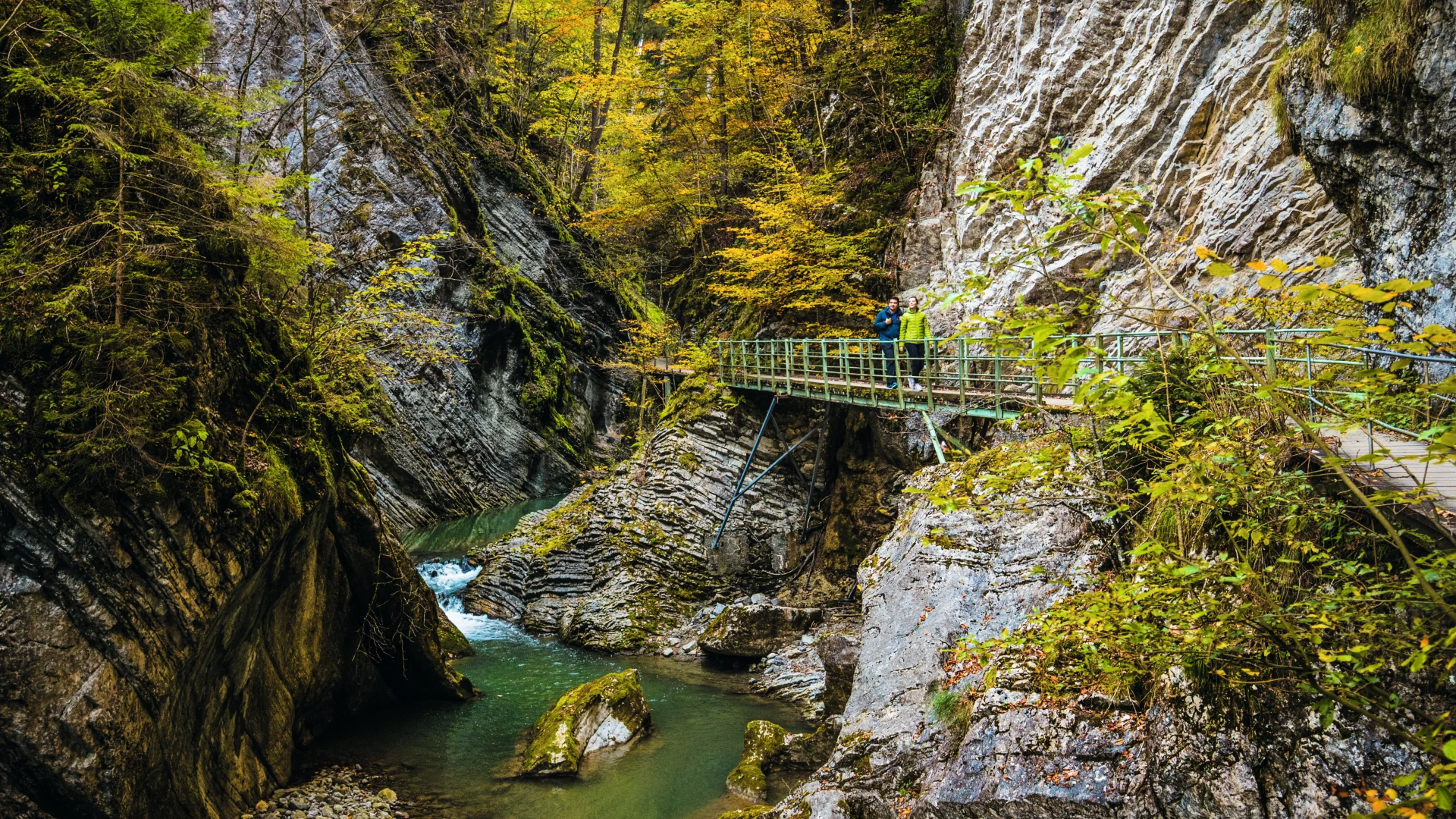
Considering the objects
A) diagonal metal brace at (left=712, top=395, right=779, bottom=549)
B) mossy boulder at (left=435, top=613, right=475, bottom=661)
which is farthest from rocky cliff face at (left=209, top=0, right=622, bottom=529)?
diagonal metal brace at (left=712, top=395, right=779, bottom=549)

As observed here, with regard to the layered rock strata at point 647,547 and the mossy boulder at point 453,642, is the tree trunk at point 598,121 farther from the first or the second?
the mossy boulder at point 453,642

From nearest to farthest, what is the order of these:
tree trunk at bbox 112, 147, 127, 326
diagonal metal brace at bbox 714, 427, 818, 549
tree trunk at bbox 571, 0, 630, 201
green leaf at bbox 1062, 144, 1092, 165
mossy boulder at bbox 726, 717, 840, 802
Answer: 1. green leaf at bbox 1062, 144, 1092, 165
2. tree trunk at bbox 112, 147, 127, 326
3. mossy boulder at bbox 726, 717, 840, 802
4. diagonal metal brace at bbox 714, 427, 818, 549
5. tree trunk at bbox 571, 0, 630, 201

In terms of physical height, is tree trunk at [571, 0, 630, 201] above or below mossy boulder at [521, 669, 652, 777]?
above

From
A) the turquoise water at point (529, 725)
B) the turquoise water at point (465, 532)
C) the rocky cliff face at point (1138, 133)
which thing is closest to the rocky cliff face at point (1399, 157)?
the rocky cliff face at point (1138, 133)

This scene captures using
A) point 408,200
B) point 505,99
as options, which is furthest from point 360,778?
point 505,99

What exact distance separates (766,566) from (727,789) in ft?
26.2

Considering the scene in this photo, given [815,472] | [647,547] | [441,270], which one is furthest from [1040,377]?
[441,270]

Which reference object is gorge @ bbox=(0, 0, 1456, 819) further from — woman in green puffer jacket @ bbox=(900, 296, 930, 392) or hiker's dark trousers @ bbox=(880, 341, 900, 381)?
woman in green puffer jacket @ bbox=(900, 296, 930, 392)

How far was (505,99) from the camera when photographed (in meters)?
28.0

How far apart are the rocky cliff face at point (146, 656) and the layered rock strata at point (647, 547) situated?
6.48 metres

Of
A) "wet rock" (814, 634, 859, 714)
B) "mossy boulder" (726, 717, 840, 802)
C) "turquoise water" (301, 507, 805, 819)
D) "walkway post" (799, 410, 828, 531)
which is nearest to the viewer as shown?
"turquoise water" (301, 507, 805, 819)

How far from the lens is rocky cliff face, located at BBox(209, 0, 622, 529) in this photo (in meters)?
20.9

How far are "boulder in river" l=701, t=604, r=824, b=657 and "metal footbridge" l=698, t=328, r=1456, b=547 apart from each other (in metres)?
3.28

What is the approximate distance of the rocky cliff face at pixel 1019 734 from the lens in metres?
3.86
